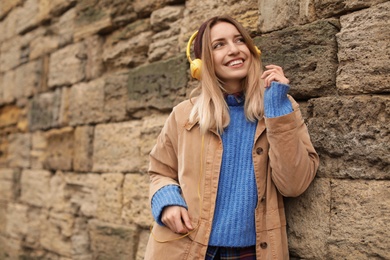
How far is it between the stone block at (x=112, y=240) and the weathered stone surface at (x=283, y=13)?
180cm

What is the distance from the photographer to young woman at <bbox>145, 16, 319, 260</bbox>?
2158 mm

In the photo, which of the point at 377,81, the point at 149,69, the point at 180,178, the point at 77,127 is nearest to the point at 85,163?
the point at 77,127

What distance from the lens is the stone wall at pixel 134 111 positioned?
88.4 inches

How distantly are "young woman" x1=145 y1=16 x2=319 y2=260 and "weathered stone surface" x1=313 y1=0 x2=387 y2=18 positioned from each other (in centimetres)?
43

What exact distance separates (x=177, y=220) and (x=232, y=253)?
0.30 m

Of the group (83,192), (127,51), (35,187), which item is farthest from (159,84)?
(35,187)

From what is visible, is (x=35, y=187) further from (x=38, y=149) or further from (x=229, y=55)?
(x=229, y=55)

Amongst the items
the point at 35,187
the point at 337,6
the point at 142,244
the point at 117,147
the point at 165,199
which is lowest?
the point at 142,244

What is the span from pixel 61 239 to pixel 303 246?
2808 millimetres

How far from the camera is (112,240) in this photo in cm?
380

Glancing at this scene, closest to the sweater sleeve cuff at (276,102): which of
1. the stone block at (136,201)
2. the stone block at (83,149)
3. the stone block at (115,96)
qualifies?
the stone block at (136,201)

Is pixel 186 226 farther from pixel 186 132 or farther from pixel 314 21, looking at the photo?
pixel 314 21

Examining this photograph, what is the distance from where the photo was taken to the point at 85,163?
431 cm

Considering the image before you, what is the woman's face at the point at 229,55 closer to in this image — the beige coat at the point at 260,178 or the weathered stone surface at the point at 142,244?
the beige coat at the point at 260,178
